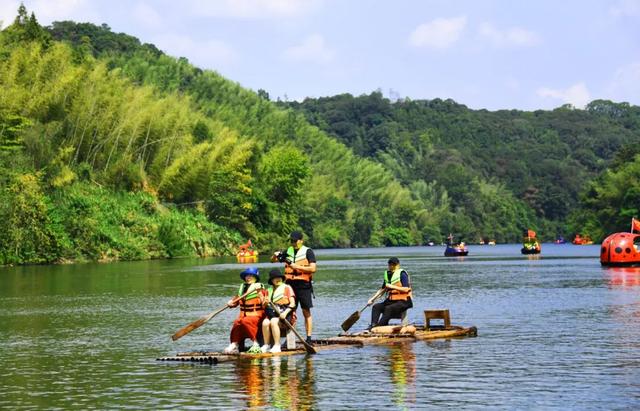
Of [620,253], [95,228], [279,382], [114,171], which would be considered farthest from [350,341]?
[114,171]

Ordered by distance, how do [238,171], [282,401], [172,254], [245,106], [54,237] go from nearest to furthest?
[282,401], [54,237], [172,254], [238,171], [245,106]

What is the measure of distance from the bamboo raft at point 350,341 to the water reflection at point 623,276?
22.4 metres

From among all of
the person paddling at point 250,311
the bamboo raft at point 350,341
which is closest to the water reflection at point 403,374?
the bamboo raft at point 350,341

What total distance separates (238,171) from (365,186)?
7270cm

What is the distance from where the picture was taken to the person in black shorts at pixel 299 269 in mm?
22000

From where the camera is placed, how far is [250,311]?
68.9ft

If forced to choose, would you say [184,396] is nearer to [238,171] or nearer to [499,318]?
[499,318]

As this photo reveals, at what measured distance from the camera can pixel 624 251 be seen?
6612 cm

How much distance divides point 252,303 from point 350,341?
2681 mm

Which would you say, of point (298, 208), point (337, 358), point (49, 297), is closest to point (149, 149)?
point (298, 208)

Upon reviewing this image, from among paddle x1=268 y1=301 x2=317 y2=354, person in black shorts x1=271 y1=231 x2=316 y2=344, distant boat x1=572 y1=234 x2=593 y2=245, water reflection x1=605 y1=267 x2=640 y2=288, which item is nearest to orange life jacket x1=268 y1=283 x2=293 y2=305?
paddle x1=268 y1=301 x2=317 y2=354

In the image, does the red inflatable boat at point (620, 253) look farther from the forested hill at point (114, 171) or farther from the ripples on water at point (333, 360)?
the forested hill at point (114, 171)

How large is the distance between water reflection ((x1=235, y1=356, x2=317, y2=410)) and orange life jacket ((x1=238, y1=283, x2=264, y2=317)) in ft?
3.00

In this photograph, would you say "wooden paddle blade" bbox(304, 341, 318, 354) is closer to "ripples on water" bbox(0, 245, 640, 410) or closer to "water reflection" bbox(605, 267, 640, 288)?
"ripples on water" bbox(0, 245, 640, 410)
